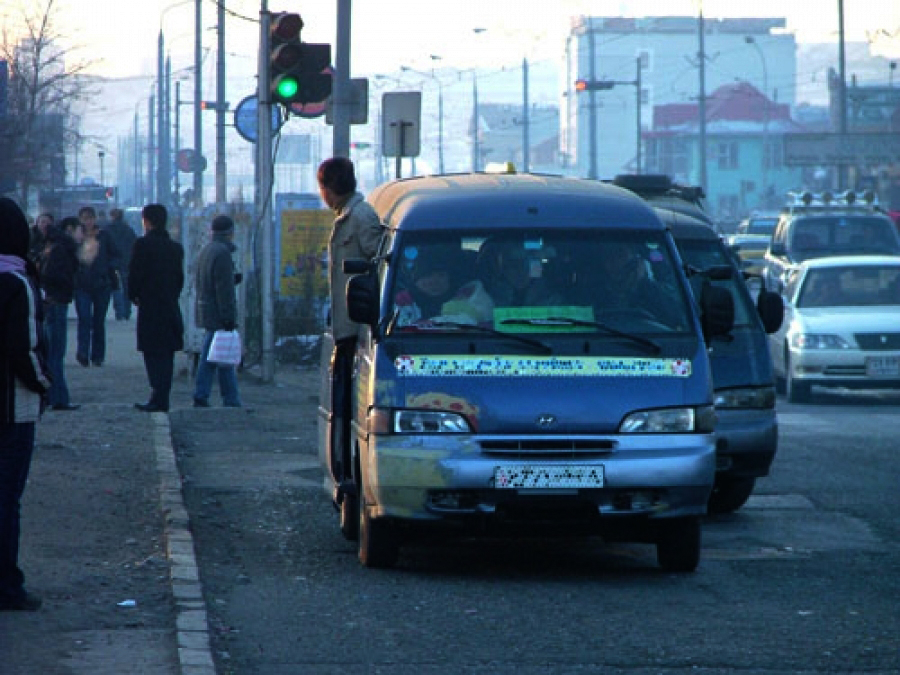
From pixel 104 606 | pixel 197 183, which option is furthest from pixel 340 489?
pixel 197 183

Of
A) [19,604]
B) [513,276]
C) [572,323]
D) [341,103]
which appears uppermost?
[341,103]

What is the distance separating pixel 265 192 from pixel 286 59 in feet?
12.0

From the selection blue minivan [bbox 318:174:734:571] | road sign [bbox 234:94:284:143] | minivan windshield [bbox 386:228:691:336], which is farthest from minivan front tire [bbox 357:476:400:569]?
road sign [bbox 234:94:284:143]

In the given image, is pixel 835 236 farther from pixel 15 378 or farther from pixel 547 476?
pixel 15 378

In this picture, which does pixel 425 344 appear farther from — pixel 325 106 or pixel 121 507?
pixel 325 106

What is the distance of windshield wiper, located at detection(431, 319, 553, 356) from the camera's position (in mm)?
9391

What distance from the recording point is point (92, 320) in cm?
2466

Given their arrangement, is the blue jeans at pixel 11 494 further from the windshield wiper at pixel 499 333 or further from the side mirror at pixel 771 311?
the side mirror at pixel 771 311

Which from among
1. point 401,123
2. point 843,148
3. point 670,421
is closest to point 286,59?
point 401,123

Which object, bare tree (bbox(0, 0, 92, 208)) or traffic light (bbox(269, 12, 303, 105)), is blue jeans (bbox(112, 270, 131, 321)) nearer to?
bare tree (bbox(0, 0, 92, 208))

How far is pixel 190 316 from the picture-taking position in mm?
22984

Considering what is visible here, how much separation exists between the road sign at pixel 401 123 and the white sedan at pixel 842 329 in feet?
15.6

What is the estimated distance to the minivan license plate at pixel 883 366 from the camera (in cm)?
2156

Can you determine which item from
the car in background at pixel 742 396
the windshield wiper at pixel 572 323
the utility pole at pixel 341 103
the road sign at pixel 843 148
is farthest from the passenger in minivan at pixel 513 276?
the road sign at pixel 843 148
